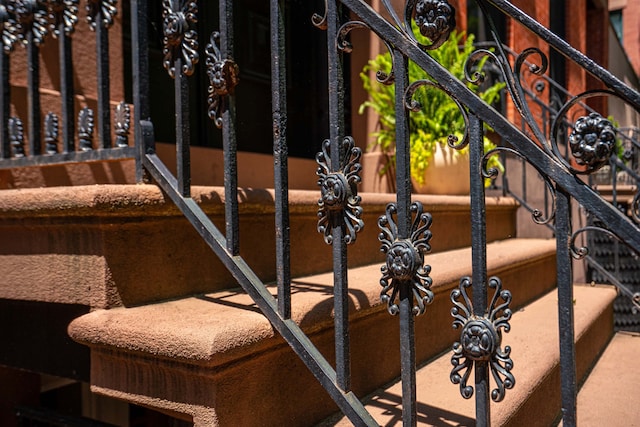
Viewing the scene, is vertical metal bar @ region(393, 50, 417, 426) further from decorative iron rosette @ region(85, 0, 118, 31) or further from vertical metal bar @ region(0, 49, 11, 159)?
vertical metal bar @ region(0, 49, 11, 159)

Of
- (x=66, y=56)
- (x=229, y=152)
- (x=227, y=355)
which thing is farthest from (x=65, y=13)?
(x=227, y=355)

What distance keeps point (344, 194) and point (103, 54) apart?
1.01 metres

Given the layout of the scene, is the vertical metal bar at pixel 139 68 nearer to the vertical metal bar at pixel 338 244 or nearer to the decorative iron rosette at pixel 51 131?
the decorative iron rosette at pixel 51 131

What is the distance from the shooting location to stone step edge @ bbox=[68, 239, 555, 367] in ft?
3.78

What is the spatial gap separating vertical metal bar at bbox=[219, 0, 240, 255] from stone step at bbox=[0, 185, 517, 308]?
7.4 inches

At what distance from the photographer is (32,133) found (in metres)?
1.82

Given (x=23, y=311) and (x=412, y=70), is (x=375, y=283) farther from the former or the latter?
(x=412, y=70)

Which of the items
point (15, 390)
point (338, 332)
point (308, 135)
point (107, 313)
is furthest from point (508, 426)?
point (308, 135)

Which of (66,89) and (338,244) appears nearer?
(338,244)

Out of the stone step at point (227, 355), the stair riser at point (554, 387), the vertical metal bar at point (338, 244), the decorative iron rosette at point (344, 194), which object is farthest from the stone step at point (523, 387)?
the decorative iron rosette at point (344, 194)

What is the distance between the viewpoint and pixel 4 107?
1929 millimetres

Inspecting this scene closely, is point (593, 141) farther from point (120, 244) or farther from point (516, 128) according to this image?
point (120, 244)

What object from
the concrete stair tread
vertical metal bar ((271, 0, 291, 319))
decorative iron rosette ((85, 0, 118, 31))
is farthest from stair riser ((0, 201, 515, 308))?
the concrete stair tread

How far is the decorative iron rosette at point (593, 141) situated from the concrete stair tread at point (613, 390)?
3.74 feet
